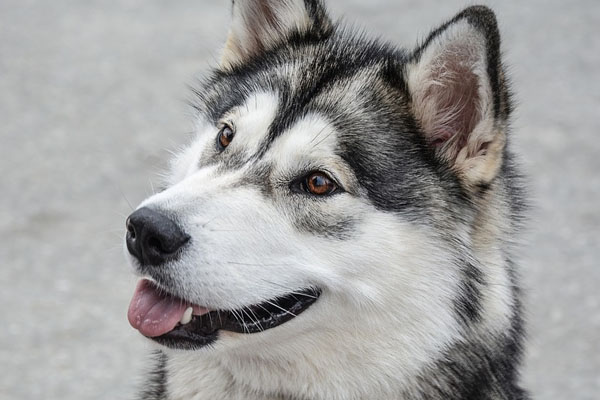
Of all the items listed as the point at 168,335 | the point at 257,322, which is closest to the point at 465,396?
the point at 257,322

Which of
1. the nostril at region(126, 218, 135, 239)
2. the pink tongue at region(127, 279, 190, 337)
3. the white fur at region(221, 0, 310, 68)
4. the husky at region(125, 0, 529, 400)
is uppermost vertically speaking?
the white fur at region(221, 0, 310, 68)

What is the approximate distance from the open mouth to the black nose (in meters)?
0.21

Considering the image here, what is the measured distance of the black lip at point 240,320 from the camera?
317 centimetres

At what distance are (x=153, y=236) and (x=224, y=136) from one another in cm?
67

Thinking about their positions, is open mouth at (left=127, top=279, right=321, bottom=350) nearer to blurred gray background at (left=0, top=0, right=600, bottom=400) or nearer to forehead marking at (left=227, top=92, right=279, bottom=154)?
forehead marking at (left=227, top=92, right=279, bottom=154)

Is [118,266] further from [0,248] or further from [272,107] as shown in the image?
[272,107]

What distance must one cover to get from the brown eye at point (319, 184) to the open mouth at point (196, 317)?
37cm

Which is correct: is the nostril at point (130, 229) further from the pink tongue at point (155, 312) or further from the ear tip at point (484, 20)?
the ear tip at point (484, 20)

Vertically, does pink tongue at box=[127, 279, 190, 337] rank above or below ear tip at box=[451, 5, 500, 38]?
below

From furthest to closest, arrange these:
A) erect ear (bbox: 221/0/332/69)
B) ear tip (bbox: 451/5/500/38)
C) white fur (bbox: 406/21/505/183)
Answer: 1. erect ear (bbox: 221/0/332/69)
2. white fur (bbox: 406/21/505/183)
3. ear tip (bbox: 451/5/500/38)

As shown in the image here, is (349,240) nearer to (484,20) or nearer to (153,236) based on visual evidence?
(153,236)

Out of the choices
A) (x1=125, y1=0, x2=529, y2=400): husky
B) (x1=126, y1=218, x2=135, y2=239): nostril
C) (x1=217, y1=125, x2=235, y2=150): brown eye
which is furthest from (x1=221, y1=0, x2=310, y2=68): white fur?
(x1=126, y1=218, x2=135, y2=239): nostril

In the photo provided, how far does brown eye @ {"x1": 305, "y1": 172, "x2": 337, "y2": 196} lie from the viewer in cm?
331

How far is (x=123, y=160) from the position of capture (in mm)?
8156
